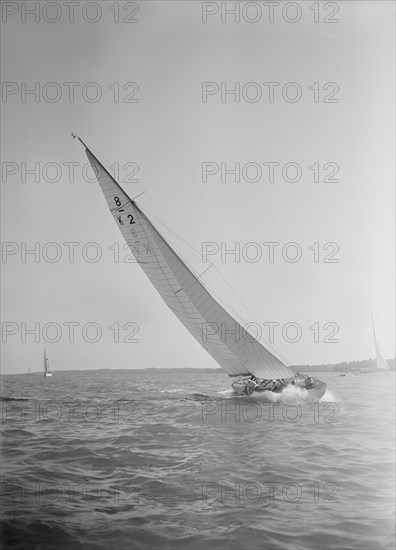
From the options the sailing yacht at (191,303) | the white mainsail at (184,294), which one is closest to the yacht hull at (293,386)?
the sailing yacht at (191,303)

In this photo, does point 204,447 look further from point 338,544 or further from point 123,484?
point 338,544

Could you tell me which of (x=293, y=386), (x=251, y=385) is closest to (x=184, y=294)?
(x=251, y=385)

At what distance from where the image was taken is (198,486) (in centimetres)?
660

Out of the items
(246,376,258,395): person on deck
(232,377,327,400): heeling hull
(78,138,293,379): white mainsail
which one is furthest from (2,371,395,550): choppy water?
(246,376,258,395): person on deck

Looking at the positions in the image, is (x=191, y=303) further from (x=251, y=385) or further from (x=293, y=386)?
(x=293, y=386)

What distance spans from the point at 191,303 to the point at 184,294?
1.70ft

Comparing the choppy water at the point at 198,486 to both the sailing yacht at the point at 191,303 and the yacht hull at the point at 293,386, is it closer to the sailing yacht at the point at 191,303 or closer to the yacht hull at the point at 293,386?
the sailing yacht at the point at 191,303

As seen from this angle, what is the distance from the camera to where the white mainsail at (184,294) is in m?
14.7

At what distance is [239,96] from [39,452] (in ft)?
25.8

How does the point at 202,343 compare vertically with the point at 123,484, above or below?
above

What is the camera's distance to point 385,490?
6395mm

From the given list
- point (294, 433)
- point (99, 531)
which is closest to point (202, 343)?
point (294, 433)

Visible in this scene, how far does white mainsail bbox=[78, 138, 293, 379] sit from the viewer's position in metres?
14.7

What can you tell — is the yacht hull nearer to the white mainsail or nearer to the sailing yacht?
the sailing yacht
